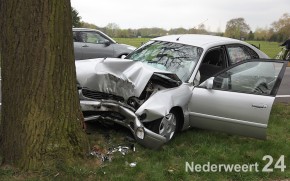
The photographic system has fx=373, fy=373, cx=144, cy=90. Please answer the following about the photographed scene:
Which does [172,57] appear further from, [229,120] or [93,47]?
[93,47]

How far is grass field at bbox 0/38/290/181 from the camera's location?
4.12 m

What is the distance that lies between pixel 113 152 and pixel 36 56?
1620 millimetres

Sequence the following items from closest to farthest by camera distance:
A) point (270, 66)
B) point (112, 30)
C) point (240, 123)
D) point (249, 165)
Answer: point (249, 165) → point (240, 123) → point (270, 66) → point (112, 30)

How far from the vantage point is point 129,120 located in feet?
16.4

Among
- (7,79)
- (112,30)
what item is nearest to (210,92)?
(7,79)

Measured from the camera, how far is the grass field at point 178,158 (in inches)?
162

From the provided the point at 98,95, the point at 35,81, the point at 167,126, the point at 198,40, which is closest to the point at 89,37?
the point at 198,40

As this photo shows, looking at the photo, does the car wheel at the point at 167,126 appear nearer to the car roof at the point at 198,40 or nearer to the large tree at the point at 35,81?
the large tree at the point at 35,81

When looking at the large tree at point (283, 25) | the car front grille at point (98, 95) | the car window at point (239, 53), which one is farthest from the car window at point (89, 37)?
the large tree at point (283, 25)

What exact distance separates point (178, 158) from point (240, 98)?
1268 mm

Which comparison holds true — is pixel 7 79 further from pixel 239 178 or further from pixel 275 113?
pixel 275 113

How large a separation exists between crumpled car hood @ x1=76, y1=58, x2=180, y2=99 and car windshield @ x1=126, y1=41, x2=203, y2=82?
0.67 metres

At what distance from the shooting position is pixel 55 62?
4.05 metres

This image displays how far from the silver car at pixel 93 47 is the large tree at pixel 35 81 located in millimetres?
9185
